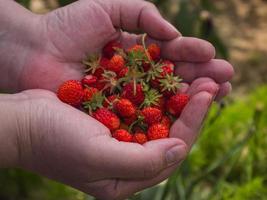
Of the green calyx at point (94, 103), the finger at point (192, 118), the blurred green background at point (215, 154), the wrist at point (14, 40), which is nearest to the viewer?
the finger at point (192, 118)

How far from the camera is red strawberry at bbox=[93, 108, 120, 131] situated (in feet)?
3.63

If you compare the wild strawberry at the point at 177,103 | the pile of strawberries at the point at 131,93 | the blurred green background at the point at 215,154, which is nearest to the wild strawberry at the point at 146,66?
the pile of strawberries at the point at 131,93

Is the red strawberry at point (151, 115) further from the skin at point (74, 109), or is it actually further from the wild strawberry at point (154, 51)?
the wild strawberry at point (154, 51)

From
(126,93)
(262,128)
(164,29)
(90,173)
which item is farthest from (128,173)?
(262,128)

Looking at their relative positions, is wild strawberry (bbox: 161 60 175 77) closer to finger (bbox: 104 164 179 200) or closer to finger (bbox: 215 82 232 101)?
finger (bbox: 215 82 232 101)

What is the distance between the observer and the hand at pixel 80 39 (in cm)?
122

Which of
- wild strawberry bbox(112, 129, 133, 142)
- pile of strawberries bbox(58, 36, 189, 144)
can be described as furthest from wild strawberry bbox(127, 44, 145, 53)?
wild strawberry bbox(112, 129, 133, 142)

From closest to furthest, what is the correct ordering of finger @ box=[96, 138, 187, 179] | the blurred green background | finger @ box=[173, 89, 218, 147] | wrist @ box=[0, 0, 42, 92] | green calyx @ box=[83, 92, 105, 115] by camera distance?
finger @ box=[96, 138, 187, 179]
finger @ box=[173, 89, 218, 147]
green calyx @ box=[83, 92, 105, 115]
wrist @ box=[0, 0, 42, 92]
the blurred green background

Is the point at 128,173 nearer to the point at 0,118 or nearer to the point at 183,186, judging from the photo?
the point at 0,118

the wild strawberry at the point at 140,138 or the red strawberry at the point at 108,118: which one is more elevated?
the red strawberry at the point at 108,118

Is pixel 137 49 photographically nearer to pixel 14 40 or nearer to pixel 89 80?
pixel 89 80

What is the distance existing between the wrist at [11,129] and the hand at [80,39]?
16 centimetres

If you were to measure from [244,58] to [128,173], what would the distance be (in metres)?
1.84

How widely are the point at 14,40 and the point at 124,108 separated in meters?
0.32
